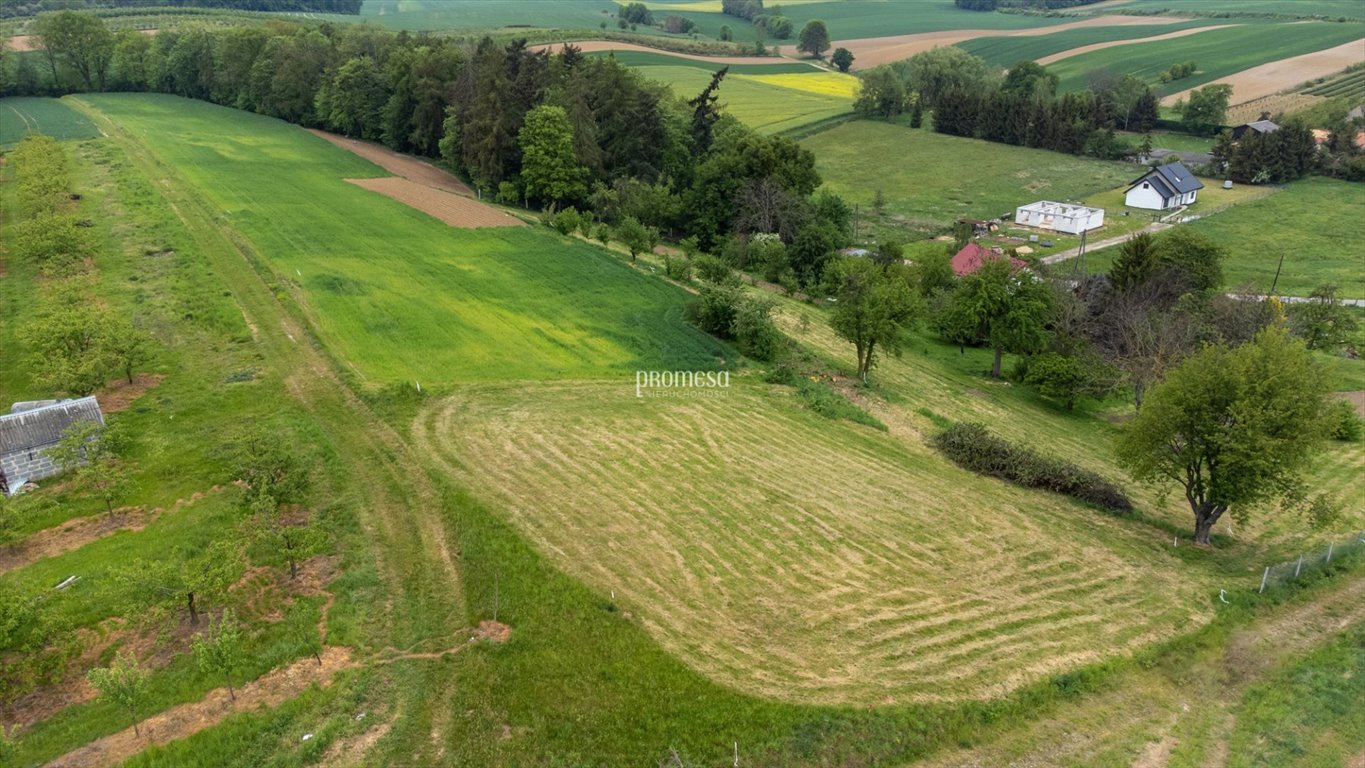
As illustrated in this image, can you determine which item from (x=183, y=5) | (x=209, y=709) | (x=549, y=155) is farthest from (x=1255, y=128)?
(x=183, y=5)

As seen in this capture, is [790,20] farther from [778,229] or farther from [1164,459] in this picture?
[1164,459]

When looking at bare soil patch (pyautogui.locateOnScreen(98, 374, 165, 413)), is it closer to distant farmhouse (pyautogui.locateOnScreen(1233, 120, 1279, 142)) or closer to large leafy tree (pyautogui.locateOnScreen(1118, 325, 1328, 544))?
large leafy tree (pyautogui.locateOnScreen(1118, 325, 1328, 544))

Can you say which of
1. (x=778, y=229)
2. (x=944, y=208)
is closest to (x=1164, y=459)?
(x=778, y=229)

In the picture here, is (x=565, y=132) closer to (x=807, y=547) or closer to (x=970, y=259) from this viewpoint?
(x=970, y=259)

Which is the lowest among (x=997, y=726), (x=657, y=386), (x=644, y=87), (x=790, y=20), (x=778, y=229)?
(x=997, y=726)

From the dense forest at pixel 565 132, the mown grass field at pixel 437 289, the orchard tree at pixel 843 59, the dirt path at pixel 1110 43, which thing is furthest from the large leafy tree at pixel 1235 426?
the orchard tree at pixel 843 59
